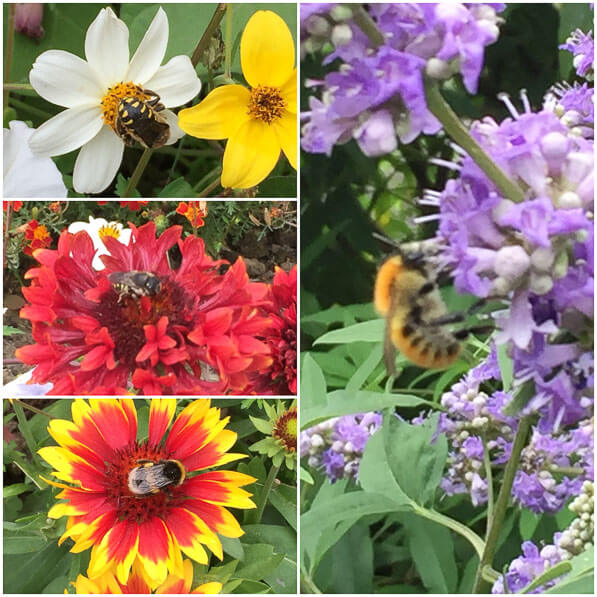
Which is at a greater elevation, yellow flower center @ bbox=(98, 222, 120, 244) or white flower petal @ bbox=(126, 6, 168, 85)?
white flower petal @ bbox=(126, 6, 168, 85)

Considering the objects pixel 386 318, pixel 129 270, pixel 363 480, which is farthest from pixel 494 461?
pixel 129 270

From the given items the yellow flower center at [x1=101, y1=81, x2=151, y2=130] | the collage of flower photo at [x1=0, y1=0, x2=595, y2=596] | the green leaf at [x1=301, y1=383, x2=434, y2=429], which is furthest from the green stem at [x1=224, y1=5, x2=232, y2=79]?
the green leaf at [x1=301, y1=383, x2=434, y2=429]

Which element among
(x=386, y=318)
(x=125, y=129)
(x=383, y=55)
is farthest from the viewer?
(x=125, y=129)

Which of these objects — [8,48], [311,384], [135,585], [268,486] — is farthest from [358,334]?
[8,48]

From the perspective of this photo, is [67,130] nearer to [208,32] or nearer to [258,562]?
[208,32]

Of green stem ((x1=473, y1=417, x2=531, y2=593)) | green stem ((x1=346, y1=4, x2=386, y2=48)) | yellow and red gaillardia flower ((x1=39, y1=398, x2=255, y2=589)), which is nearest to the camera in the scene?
green stem ((x1=346, y1=4, x2=386, y2=48))

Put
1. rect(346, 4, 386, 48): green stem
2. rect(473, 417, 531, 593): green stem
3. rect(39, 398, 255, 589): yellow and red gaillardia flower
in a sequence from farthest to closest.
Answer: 1. rect(39, 398, 255, 589): yellow and red gaillardia flower
2. rect(473, 417, 531, 593): green stem
3. rect(346, 4, 386, 48): green stem

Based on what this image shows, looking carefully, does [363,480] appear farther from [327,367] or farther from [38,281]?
[38,281]

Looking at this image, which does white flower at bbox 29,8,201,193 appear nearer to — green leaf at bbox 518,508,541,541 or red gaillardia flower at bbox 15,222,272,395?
red gaillardia flower at bbox 15,222,272,395
